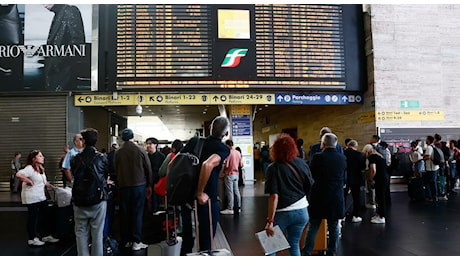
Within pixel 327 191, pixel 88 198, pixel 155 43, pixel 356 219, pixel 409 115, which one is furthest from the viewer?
pixel 409 115

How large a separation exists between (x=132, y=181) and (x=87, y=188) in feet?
3.85

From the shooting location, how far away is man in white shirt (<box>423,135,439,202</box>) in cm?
808

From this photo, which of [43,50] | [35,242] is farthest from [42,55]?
[35,242]

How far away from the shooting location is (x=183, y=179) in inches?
118

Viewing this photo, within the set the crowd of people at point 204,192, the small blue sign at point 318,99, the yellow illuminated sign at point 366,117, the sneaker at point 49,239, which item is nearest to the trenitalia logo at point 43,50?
the crowd of people at point 204,192

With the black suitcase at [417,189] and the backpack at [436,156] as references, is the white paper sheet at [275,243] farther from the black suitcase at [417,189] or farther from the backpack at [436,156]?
the black suitcase at [417,189]

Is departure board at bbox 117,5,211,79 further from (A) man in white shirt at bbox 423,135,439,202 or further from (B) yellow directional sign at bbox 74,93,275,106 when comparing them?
(A) man in white shirt at bbox 423,135,439,202

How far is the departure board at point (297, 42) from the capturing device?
31.9 ft

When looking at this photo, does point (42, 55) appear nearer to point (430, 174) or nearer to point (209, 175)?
point (209, 175)

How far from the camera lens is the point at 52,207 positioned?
4984mm

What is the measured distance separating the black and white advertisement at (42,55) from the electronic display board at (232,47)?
1.11 meters

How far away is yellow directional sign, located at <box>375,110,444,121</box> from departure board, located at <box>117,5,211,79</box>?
5.53m

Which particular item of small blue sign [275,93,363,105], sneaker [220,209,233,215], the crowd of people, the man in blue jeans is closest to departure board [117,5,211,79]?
small blue sign [275,93,363,105]
